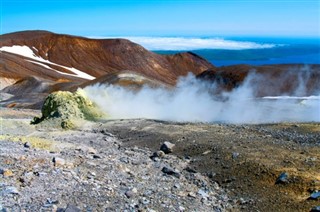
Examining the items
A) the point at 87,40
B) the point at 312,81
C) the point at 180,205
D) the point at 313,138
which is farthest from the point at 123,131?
the point at 87,40

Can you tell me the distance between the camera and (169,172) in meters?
11.5

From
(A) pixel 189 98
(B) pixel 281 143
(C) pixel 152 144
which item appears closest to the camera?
(B) pixel 281 143

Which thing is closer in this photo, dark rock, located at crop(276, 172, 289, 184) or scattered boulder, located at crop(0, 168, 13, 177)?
scattered boulder, located at crop(0, 168, 13, 177)

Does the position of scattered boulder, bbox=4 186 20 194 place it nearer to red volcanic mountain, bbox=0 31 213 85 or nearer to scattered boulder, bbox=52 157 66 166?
scattered boulder, bbox=52 157 66 166

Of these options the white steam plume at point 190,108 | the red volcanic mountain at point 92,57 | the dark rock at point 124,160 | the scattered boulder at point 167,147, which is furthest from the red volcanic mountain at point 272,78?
the red volcanic mountain at point 92,57

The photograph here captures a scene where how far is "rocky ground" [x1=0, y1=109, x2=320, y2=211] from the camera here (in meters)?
8.84

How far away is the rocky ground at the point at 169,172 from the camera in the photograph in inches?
348

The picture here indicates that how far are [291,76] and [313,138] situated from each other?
32.0 m

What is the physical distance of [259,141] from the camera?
1398 cm

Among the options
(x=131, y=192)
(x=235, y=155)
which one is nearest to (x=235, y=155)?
(x=235, y=155)

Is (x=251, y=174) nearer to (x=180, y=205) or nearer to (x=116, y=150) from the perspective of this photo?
(x=180, y=205)

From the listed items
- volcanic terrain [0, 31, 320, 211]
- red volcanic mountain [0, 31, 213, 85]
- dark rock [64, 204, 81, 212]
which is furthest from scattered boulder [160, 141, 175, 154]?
red volcanic mountain [0, 31, 213, 85]

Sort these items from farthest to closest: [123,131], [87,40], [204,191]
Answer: [87,40], [123,131], [204,191]

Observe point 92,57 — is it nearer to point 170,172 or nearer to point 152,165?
A: point 152,165
